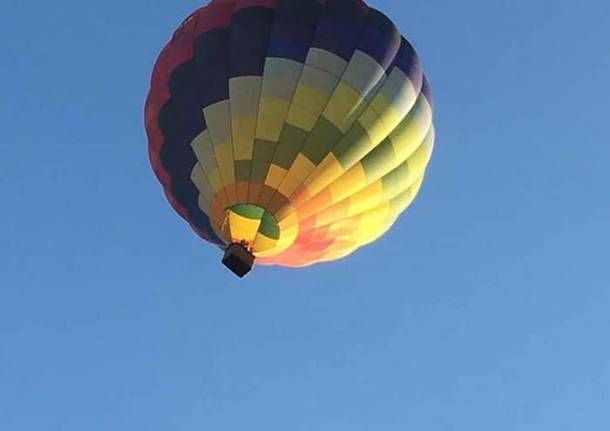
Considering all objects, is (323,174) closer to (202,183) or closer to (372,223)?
(372,223)

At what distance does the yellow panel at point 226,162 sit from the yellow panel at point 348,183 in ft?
4.98

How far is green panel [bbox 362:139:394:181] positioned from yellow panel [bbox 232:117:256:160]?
1.79 metres

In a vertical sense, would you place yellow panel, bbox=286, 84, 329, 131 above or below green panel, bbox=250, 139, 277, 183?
above

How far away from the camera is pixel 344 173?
1898 cm

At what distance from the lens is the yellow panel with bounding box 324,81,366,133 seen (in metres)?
18.8

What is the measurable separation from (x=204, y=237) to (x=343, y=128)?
3055 mm

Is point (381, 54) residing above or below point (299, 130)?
above

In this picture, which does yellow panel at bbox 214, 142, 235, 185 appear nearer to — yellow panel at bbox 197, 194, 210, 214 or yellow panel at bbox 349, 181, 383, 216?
yellow panel at bbox 197, 194, 210, 214

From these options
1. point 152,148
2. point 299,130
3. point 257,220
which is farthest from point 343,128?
point 152,148

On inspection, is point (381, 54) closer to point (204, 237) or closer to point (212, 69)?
point (212, 69)

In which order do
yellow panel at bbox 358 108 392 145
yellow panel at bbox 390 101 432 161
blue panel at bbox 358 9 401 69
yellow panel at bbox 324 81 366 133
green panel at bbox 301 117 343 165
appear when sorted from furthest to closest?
yellow panel at bbox 390 101 432 161 → blue panel at bbox 358 9 401 69 → yellow panel at bbox 358 108 392 145 → yellow panel at bbox 324 81 366 133 → green panel at bbox 301 117 343 165

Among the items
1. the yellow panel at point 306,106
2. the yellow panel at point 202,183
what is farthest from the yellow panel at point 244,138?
the yellow panel at point 202,183

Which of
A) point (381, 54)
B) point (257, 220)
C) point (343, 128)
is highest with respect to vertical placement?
point (381, 54)

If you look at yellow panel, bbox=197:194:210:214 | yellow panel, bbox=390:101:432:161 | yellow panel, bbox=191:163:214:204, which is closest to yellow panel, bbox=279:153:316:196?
yellow panel, bbox=191:163:214:204
